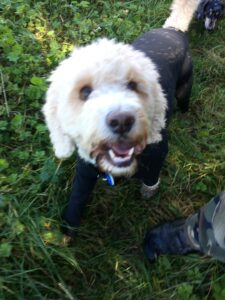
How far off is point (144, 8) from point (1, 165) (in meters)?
2.23

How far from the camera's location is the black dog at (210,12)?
3.93 meters

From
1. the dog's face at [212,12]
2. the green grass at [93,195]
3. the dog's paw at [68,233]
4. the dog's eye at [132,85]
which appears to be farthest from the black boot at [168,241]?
the dog's face at [212,12]

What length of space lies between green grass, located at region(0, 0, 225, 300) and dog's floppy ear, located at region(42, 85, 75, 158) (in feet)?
1.44

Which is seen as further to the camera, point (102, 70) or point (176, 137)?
point (176, 137)

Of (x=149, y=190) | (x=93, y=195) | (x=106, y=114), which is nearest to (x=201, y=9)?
(x=149, y=190)

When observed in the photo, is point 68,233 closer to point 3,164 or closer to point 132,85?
point 3,164

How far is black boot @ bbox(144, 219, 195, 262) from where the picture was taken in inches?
103

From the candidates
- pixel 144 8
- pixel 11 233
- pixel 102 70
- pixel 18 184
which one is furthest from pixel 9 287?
pixel 144 8

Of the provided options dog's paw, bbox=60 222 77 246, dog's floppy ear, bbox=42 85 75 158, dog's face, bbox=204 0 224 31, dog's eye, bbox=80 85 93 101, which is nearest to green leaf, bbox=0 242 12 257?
dog's paw, bbox=60 222 77 246

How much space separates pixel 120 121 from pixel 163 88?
0.85 meters

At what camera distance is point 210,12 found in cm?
392

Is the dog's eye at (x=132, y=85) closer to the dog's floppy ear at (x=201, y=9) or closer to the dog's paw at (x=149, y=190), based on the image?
the dog's paw at (x=149, y=190)

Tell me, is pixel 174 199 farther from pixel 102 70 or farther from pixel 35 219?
pixel 102 70

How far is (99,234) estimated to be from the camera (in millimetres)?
2748
